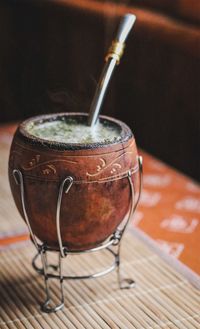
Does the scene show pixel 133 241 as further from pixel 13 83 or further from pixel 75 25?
pixel 13 83

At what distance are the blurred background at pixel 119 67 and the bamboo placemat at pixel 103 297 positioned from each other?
653 mm

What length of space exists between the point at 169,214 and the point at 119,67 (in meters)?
1.16

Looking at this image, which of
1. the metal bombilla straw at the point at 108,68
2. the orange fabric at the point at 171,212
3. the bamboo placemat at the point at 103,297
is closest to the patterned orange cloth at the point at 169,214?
the orange fabric at the point at 171,212

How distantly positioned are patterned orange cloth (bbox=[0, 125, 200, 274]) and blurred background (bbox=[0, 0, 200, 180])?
182 millimetres

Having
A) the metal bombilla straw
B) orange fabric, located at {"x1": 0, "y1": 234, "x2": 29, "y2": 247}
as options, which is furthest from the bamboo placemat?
the metal bombilla straw

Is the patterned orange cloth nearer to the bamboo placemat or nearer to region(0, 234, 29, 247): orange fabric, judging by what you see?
region(0, 234, 29, 247): orange fabric

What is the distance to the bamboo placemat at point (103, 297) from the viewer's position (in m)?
1.68

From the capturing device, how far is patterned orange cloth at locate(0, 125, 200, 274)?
84.2 inches

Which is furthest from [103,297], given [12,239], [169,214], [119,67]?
[119,67]

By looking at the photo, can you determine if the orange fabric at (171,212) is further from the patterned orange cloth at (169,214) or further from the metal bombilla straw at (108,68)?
the metal bombilla straw at (108,68)

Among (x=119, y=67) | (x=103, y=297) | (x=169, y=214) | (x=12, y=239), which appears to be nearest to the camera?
(x=103, y=297)

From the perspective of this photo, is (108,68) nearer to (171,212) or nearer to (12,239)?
(12,239)

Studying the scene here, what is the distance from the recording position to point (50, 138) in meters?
1.66

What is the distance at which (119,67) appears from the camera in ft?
10.7
